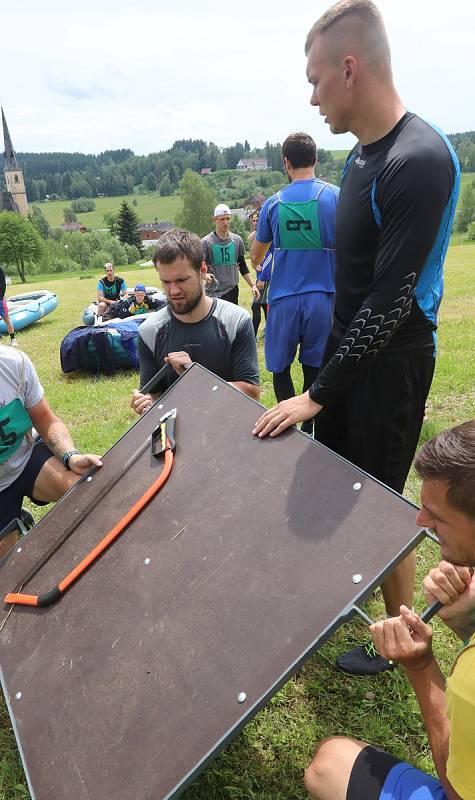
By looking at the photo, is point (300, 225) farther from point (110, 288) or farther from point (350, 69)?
point (110, 288)

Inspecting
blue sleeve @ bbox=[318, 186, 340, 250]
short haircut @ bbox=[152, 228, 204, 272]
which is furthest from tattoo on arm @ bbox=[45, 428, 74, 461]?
blue sleeve @ bbox=[318, 186, 340, 250]

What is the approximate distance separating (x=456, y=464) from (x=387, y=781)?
3.17 ft

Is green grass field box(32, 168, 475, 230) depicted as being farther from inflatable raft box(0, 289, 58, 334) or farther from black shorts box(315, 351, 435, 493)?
black shorts box(315, 351, 435, 493)

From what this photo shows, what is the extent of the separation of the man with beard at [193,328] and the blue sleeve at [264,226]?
1262 mm

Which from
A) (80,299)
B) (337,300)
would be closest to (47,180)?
(80,299)

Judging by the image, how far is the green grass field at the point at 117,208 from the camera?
110562mm

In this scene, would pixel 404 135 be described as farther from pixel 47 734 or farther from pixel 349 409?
pixel 47 734

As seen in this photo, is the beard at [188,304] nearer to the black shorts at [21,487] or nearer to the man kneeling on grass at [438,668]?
the black shorts at [21,487]

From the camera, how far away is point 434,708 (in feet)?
4.91

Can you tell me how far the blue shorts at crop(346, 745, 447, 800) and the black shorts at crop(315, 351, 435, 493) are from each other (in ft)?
3.30

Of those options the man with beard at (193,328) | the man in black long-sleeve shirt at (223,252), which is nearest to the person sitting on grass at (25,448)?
the man with beard at (193,328)

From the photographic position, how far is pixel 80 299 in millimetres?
18953

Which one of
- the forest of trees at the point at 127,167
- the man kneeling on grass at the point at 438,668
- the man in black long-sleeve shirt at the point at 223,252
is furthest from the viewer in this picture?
the forest of trees at the point at 127,167

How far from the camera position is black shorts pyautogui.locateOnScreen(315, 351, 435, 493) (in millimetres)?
2098
